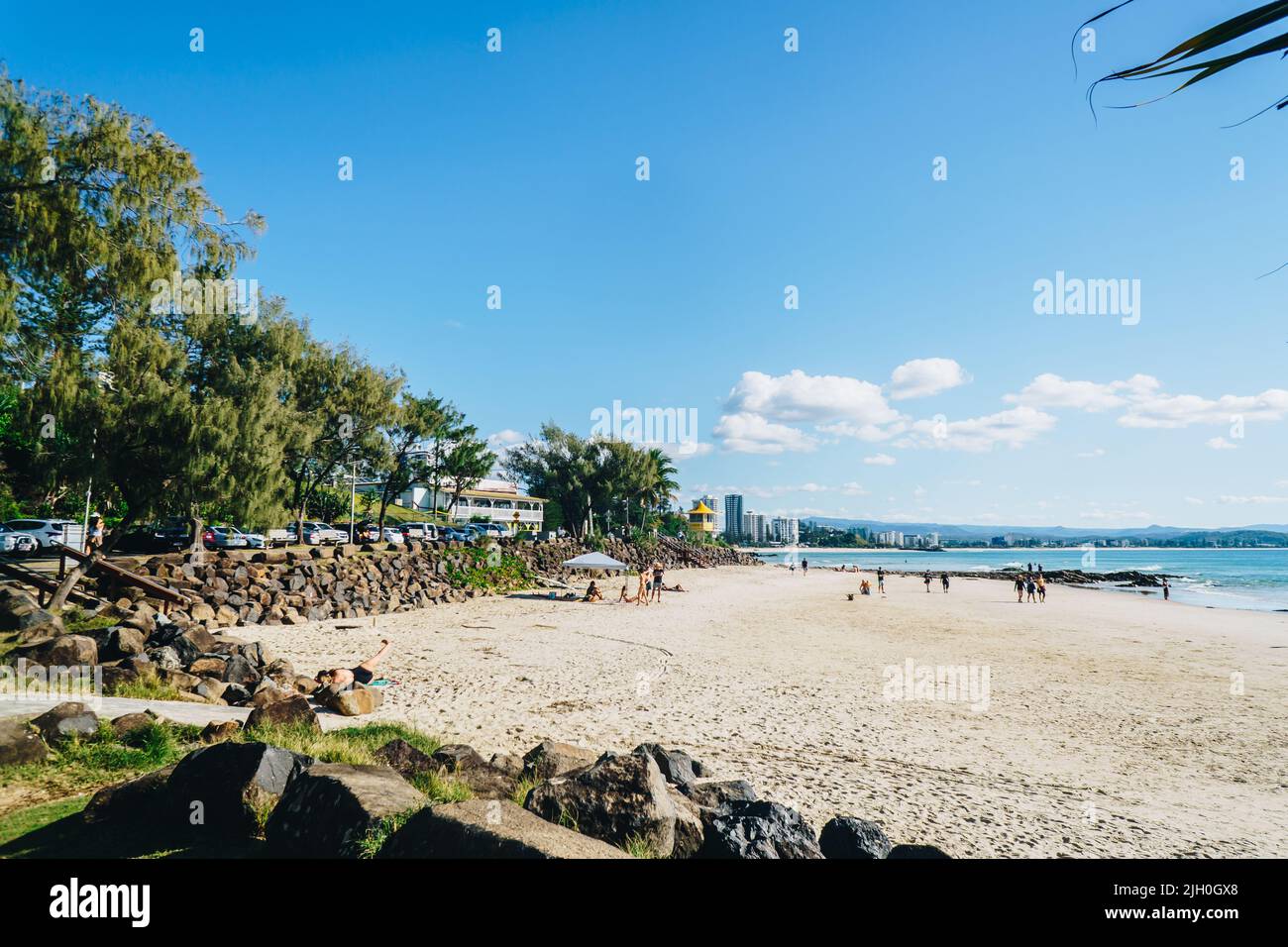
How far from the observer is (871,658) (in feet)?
59.9

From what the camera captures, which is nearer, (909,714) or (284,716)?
(284,716)

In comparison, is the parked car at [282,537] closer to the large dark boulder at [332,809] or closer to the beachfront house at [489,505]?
the beachfront house at [489,505]

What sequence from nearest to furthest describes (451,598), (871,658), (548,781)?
(548,781), (871,658), (451,598)

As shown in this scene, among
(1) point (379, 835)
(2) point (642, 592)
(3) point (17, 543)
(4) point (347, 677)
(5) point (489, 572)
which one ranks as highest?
(3) point (17, 543)

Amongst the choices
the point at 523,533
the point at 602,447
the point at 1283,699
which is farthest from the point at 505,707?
the point at 602,447

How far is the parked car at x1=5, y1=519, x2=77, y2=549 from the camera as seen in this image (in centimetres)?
2717

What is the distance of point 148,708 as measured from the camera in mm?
8320

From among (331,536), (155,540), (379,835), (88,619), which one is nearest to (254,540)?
(155,540)

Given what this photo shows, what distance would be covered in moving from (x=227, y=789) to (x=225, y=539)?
33923mm

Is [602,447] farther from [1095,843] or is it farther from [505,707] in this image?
Answer: [1095,843]

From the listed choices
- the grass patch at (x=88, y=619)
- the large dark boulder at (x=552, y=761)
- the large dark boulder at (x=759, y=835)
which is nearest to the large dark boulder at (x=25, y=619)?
the grass patch at (x=88, y=619)

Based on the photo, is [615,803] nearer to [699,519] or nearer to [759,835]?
[759,835]

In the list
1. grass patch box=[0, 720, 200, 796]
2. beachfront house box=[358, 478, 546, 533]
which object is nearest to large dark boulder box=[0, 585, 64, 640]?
grass patch box=[0, 720, 200, 796]
